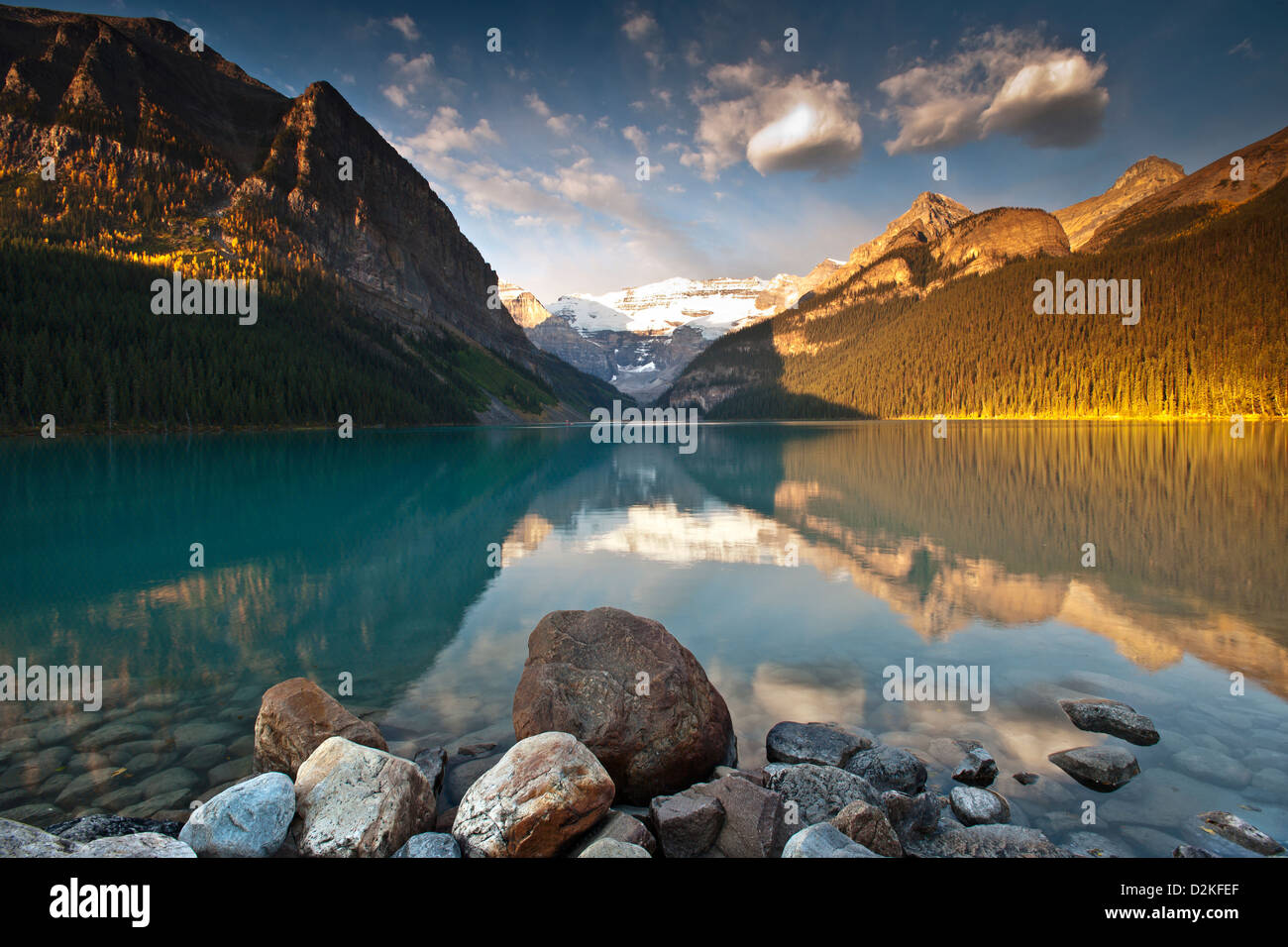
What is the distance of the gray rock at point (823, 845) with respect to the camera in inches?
211

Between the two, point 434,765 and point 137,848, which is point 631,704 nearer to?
point 434,765

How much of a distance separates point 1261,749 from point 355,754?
39.9 feet

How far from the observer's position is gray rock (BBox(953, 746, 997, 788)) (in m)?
7.93

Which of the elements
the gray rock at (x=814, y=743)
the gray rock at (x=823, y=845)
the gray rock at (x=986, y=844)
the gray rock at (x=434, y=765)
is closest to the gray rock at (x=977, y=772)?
the gray rock at (x=814, y=743)

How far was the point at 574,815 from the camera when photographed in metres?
6.14

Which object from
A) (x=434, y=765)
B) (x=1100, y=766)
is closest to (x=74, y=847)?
(x=434, y=765)

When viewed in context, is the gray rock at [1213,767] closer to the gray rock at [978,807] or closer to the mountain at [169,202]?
the gray rock at [978,807]

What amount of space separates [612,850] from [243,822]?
12.5ft

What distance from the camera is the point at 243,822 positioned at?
600cm

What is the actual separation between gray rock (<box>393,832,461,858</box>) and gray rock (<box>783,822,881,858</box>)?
3.23 m

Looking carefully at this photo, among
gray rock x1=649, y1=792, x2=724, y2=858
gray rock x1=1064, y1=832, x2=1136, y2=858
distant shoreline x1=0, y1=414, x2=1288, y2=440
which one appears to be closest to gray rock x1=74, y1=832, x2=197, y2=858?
gray rock x1=649, y1=792, x2=724, y2=858

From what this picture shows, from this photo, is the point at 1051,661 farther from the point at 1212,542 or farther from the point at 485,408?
the point at 485,408

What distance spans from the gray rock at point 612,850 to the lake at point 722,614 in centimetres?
368
